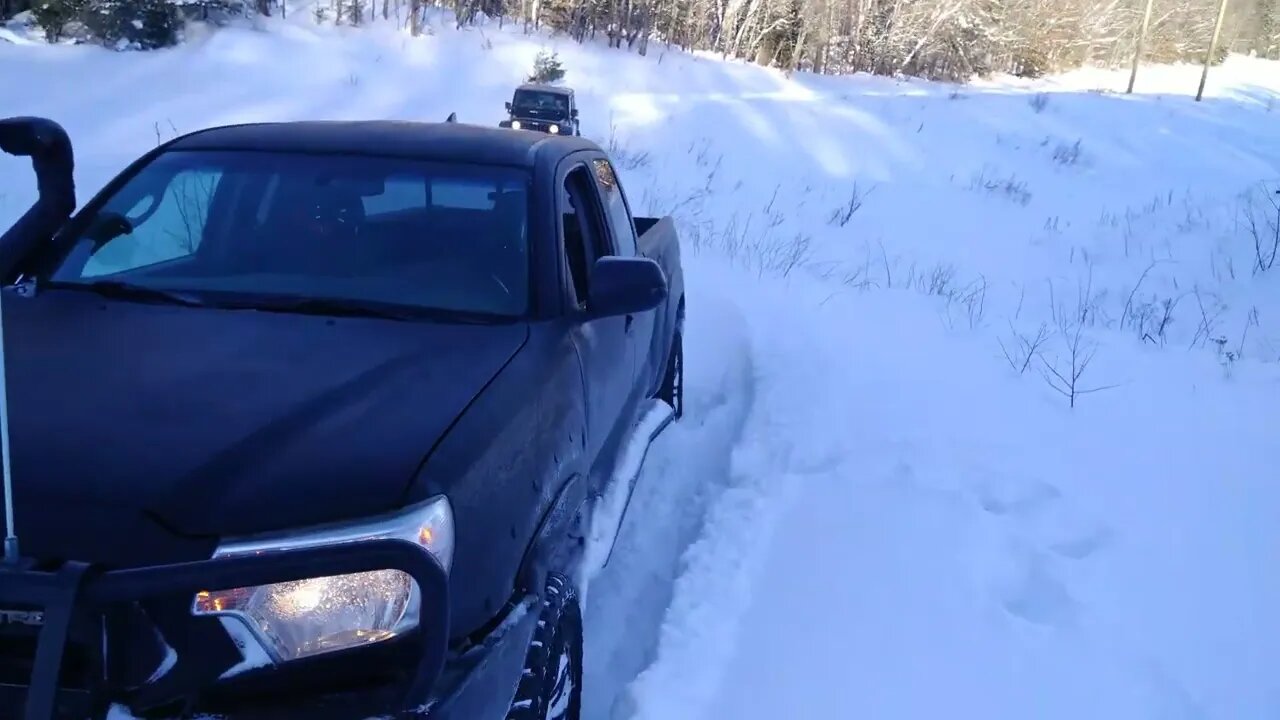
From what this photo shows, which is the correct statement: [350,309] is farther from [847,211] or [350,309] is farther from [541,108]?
[541,108]

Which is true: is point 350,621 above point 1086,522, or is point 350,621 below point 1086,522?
above

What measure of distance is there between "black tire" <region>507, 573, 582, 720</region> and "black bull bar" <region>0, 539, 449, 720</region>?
2.11 feet

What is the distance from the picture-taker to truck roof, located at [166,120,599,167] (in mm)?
3486

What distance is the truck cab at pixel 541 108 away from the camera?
18578 mm

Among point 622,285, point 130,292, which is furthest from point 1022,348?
point 130,292

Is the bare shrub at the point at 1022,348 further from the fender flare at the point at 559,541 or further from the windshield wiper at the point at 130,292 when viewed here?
the windshield wiper at the point at 130,292

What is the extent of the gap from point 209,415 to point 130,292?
95cm

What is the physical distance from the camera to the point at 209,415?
2262 millimetres

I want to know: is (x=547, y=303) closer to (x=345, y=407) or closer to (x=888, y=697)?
(x=345, y=407)

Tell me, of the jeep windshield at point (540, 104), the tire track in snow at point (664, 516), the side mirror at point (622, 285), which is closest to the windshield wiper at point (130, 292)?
the side mirror at point (622, 285)

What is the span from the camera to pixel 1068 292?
458 inches

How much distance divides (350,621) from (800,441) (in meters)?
3.42

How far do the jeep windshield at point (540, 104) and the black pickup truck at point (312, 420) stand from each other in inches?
595

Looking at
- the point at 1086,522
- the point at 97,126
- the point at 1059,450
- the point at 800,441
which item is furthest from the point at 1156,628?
the point at 97,126
